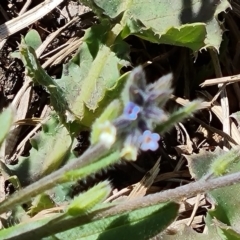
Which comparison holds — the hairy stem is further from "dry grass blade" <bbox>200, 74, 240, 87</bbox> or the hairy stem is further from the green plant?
"dry grass blade" <bbox>200, 74, 240, 87</bbox>

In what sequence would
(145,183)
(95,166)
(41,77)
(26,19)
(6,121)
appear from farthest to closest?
(26,19), (145,183), (41,77), (6,121), (95,166)

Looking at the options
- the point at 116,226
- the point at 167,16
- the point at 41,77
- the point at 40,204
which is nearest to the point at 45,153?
the point at 40,204

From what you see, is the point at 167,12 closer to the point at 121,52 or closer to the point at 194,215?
the point at 121,52

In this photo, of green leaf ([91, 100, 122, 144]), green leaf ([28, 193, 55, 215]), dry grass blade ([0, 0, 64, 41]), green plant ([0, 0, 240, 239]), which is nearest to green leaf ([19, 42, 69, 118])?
green plant ([0, 0, 240, 239])

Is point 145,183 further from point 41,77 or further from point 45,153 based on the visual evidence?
point 41,77

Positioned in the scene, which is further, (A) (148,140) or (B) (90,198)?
(B) (90,198)

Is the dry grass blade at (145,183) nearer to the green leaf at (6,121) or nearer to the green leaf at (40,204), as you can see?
the green leaf at (40,204)

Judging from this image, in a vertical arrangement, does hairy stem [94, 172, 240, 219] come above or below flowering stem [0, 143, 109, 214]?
below
